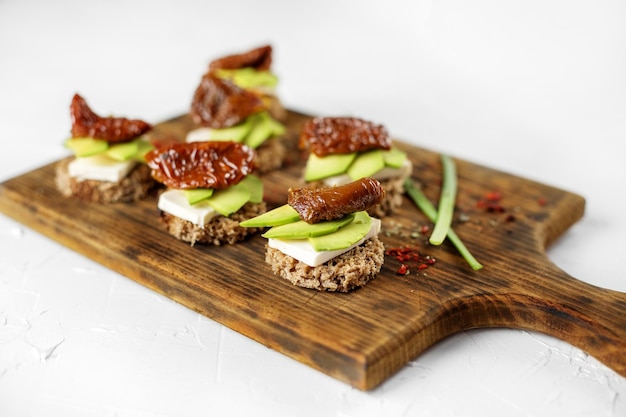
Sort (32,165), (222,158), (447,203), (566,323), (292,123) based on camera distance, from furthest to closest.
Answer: (292,123) < (32,165) < (447,203) < (222,158) < (566,323)

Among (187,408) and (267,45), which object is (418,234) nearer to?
(187,408)

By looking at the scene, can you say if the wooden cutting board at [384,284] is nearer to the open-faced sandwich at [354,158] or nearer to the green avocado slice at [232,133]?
the open-faced sandwich at [354,158]

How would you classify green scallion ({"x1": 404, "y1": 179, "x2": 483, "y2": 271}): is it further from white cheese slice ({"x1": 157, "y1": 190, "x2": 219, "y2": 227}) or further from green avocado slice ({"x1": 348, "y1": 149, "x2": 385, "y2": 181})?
white cheese slice ({"x1": 157, "y1": 190, "x2": 219, "y2": 227})

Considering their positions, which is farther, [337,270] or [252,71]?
[252,71]

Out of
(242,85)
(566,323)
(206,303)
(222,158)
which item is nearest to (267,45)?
(242,85)

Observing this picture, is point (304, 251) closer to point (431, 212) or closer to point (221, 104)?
point (431, 212)

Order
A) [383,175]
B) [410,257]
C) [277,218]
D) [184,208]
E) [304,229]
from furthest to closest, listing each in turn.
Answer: [383,175], [184,208], [410,257], [277,218], [304,229]

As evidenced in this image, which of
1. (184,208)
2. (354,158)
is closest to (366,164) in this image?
(354,158)
